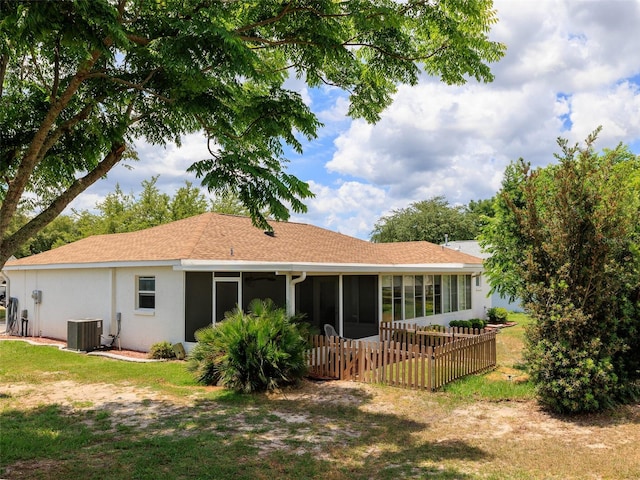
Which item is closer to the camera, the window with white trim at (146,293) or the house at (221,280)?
the house at (221,280)

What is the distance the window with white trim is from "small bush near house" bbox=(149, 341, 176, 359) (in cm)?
150

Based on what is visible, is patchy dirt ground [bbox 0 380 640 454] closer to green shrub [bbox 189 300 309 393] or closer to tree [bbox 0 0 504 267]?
green shrub [bbox 189 300 309 393]

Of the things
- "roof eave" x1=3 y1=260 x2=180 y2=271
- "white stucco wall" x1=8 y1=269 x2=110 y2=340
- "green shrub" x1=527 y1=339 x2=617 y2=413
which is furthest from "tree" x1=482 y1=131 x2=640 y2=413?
"white stucco wall" x1=8 y1=269 x2=110 y2=340

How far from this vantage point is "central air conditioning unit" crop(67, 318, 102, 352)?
15219 millimetres

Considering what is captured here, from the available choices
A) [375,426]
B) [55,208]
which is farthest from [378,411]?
[55,208]

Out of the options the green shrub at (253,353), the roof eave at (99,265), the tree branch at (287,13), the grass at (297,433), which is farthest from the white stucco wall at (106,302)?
the tree branch at (287,13)

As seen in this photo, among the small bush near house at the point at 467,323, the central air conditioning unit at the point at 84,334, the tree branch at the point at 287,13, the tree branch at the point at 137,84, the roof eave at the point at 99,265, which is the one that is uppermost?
the tree branch at the point at 287,13

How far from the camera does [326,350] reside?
39.6 feet

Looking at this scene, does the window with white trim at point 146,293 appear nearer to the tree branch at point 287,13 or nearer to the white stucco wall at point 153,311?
the white stucco wall at point 153,311

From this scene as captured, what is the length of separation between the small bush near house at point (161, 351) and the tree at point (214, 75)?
6.40 m

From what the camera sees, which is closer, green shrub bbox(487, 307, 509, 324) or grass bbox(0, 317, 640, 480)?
grass bbox(0, 317, 640, 480)

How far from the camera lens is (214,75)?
7.73 metres

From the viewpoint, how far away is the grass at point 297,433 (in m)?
6.20

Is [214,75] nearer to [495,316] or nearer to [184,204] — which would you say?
[495,316]
